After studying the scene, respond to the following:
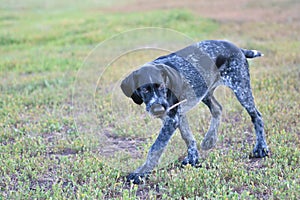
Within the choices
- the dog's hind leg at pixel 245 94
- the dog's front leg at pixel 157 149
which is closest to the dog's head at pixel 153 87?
the dog's front leg at pixel 157 149

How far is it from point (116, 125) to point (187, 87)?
93.7 inches

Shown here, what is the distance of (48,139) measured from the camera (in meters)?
8.27

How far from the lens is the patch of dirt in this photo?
19.6 metres

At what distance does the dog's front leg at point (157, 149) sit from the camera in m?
6.40

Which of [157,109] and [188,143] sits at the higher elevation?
[157,109]

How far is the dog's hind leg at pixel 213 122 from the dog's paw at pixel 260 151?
2.23 ft

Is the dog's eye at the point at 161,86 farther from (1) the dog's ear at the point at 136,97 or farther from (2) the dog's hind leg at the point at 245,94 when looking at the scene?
(2) the dog's hind leg at the point at 245,94

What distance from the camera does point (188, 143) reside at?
7000mm

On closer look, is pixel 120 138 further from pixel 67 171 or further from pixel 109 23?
pixel 109 23

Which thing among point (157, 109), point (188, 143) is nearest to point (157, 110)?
point (157, 109)

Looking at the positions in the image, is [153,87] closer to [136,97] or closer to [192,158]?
[136,97]

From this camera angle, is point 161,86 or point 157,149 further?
point 157,149

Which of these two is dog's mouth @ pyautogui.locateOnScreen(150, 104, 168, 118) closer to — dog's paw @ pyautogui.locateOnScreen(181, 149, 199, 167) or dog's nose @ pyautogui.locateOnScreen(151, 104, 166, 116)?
dog's nose @ pyautogui.locateOnScreen(151, 104, 166, 116)

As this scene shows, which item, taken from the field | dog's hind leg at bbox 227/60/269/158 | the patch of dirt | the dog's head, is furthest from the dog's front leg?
the patch of dirt
